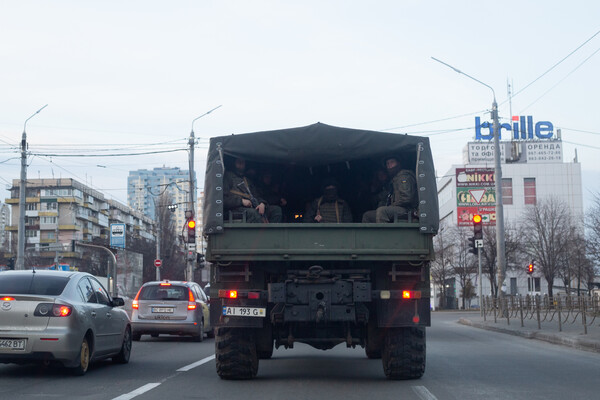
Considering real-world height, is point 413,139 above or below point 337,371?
above

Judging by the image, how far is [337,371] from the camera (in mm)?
12195

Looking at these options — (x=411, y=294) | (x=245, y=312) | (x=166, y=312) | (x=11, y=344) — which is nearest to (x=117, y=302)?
(x=11, y=344)

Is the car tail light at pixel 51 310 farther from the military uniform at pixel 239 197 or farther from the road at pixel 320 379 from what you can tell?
the military uniform at pixel 239 197

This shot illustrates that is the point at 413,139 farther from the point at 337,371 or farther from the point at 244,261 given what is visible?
the point at 337,371

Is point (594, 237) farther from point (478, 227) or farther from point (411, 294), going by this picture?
point (411, 294)

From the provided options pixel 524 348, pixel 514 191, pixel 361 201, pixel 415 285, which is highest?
pixel 514 191

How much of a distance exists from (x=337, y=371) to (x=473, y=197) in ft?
75.5

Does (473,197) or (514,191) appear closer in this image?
(473,197)

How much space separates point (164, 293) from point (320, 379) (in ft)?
31.5

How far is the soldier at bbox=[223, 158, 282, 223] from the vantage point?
10977 mm

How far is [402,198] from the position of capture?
10867mm

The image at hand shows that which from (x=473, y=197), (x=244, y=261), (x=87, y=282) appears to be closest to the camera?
(x=244, y=261)

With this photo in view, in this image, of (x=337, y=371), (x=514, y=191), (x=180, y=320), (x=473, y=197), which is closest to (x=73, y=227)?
(x=514, y=191)

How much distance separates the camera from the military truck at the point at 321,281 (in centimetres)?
994
